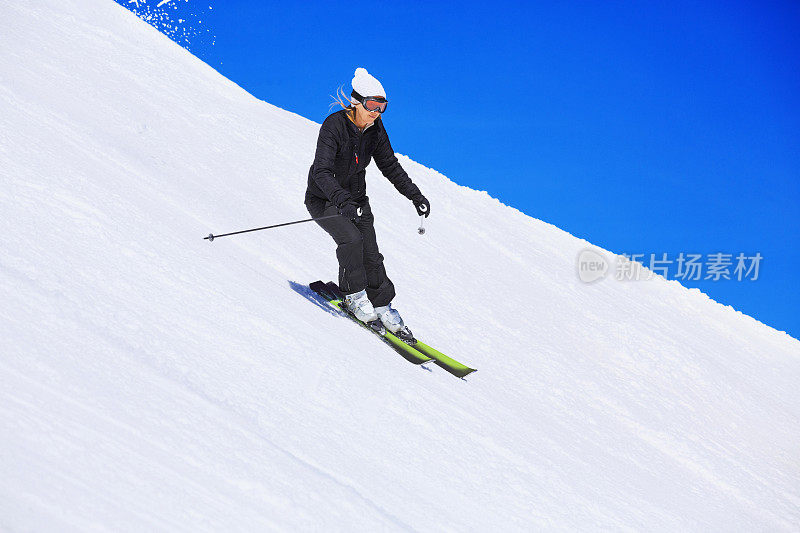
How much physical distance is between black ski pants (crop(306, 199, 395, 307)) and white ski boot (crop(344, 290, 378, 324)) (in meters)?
0.07

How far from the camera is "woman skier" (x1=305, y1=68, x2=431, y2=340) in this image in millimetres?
5766

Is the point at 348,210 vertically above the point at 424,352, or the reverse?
the point at 348,210

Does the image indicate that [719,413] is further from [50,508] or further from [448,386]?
[50,508]

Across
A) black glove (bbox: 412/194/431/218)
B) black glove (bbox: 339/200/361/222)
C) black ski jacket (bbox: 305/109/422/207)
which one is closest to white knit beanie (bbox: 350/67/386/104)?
black ski jacket (bbox: 305/109/422/207)

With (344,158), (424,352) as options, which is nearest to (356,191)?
(344,158)

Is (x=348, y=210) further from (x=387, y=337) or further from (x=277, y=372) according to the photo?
(x=277, y=372)

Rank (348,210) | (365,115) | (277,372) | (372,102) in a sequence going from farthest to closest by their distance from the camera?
(365,115)
(372,102)
(348,210)
(277,372)

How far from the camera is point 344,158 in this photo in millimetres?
6008

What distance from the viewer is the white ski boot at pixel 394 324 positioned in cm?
618

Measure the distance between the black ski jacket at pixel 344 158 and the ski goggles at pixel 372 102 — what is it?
0.21 meters

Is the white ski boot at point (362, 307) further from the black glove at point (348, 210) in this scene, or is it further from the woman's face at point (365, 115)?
the woman's face at point (365, 115)

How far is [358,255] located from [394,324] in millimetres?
779

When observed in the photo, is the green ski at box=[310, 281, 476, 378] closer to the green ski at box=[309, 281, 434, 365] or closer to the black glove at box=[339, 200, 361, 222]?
the green ski at box=[309, 281, 434, 365]

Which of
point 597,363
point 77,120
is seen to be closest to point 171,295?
point 77,120
